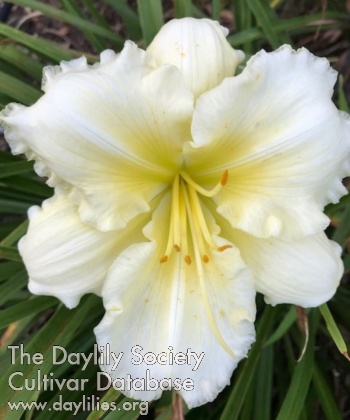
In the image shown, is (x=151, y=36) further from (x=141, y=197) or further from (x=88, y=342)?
(x=88, y=342)

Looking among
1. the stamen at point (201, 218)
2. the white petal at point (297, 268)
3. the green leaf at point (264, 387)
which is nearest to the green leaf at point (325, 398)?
the green leaf at point (264, 387)

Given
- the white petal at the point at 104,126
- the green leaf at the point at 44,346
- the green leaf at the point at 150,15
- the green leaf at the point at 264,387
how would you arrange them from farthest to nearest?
the green leaf at the point at 264,387, the green leaf at the point at 150,15, the green leaf at the point at 44,346, the white petal at the point at 104,126

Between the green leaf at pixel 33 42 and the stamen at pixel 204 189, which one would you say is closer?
the stamen at pixel 204 189

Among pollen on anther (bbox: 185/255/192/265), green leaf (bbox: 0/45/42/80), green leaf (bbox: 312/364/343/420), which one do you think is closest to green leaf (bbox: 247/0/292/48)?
green leaf (bbox: 0/45/42/80)

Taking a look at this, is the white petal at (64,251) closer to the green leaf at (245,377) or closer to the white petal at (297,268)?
the white petal at (297,268)

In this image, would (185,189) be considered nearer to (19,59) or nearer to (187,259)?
(187,259)

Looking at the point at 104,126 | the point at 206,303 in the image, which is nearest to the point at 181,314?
the point at 206,303

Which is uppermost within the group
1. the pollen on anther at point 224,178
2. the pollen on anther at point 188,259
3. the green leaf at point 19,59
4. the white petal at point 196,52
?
the green leaf at point 19,59

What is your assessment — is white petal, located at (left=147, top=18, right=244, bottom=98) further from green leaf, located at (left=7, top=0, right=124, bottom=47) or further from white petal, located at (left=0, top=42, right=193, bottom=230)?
green leaf, located at (left=7, top=0, right=124, bottom=47)

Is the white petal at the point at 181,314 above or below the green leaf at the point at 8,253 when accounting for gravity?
below
